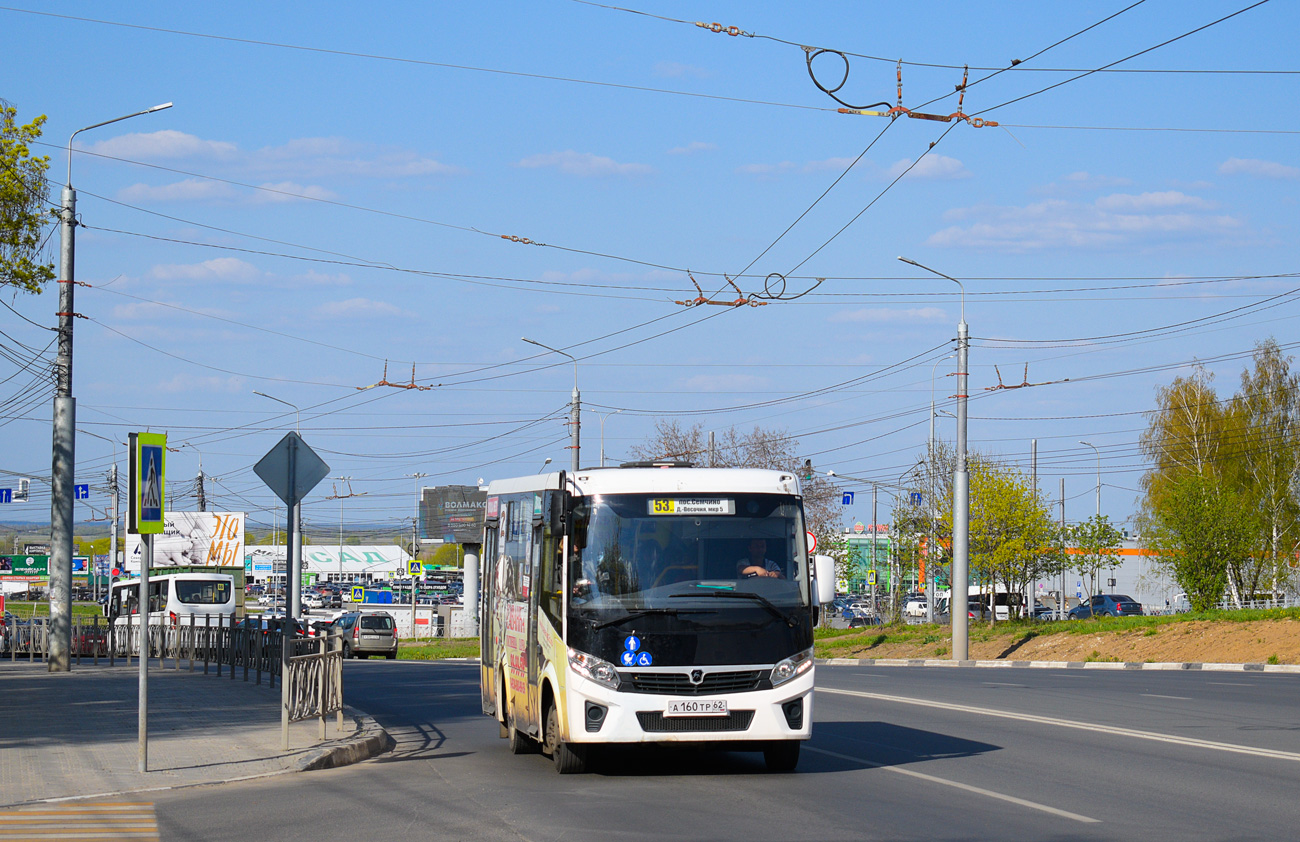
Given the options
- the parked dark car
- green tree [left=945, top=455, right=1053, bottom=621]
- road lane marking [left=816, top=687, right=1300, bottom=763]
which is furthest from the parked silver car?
the parked dark car

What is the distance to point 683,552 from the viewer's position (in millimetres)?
11461

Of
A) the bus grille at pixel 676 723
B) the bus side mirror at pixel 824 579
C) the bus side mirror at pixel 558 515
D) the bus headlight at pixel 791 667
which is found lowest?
the bus grille at pixel 676 723

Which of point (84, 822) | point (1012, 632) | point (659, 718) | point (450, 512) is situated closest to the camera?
point (84, 822)

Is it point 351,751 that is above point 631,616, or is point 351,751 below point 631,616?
below

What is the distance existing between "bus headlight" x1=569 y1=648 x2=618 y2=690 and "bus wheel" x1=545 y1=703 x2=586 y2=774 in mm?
555

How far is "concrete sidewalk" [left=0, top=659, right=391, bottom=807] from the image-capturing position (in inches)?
441

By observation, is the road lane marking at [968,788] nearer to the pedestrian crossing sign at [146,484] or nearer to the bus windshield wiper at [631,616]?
the bus windshield wiper at [631,616]

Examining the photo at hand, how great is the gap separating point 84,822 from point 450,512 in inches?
4213

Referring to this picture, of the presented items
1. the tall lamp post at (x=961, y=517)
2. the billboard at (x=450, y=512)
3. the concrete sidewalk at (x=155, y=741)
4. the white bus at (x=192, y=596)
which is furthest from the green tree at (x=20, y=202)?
the billboard at (x=450, y=512)

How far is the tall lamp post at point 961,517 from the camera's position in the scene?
1297 inches

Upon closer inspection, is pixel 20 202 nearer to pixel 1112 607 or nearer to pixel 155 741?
pixel 155 741

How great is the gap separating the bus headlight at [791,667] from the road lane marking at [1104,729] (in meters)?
4.52

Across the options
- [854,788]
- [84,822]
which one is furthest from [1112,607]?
[84,822]

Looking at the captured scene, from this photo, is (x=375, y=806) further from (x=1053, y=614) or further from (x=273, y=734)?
(x=1053, y=614)
